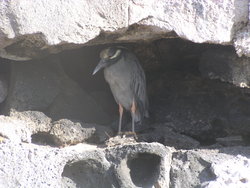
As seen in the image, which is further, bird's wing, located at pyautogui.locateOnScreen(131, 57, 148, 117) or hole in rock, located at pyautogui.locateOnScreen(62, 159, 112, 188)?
bird's wing, located at pyautogui.locateOnScreen(131, 57, 148, 117)

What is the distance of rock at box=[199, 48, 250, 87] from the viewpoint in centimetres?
367

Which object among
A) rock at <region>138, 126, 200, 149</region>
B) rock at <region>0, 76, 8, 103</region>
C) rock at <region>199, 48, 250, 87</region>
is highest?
rock at <region>199, 48, 250, 87</region>

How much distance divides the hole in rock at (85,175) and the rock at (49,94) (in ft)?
1.58

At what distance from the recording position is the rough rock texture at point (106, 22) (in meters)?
3.37

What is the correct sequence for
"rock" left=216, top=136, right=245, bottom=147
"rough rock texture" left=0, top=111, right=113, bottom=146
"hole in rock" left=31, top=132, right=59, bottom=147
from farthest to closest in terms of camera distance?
1. "rock" left=216, top=136, right=245, bottom=147
2. "hole in rock" left=31, top=132, right=59, bottom=147
3. "rough rock texture" left=0, top=111, right=113, bottom=146

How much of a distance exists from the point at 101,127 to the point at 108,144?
251 mm

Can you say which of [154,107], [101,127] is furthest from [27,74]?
[154,107]

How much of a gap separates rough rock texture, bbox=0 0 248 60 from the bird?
2.16 feet

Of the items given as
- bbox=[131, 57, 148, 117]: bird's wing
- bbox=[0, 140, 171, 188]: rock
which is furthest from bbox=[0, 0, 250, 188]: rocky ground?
bbox=[131, 57, 148, 117]: bird's wing

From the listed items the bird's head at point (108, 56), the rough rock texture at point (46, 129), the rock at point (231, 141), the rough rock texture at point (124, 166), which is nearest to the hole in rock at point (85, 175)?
the rough rock texture at point (124, 166)

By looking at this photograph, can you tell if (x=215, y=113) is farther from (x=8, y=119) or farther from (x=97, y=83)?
(x=8, y=119)

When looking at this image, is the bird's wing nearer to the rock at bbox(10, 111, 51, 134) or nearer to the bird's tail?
the bird's tail

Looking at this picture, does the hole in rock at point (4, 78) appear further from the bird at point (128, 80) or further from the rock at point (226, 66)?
the rock at point (226, 66)

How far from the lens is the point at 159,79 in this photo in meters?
4.43
